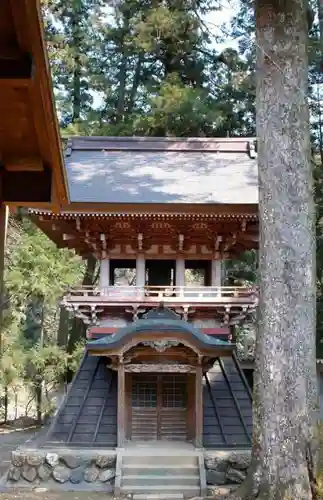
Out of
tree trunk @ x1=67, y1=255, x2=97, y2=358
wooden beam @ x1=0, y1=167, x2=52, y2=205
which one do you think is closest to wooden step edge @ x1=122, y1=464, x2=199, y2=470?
wooden beam @ x1=0, y1=167, x2=52, y2=205

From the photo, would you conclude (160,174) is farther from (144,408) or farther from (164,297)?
(144,408)

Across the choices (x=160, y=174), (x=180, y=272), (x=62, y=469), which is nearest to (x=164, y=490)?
(x=62, y=469)

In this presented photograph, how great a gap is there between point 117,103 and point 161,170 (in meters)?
7.06

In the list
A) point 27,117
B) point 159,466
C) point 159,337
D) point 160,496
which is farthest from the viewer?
point 159,337

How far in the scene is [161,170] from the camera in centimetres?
1088

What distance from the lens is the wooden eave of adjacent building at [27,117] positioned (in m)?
2.34

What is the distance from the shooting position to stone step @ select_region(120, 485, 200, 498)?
7.27m

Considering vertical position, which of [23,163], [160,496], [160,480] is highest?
[23,163]

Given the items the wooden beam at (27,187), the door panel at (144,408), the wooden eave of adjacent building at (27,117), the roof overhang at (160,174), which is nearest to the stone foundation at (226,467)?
the door panel at (144,408)

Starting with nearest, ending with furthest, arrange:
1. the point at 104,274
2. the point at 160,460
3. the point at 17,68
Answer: the point at 17,68
the point at 160,460
the point at 104,274

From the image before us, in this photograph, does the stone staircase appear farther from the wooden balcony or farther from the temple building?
the wooden balcony

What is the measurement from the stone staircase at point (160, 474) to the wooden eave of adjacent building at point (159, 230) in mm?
3188

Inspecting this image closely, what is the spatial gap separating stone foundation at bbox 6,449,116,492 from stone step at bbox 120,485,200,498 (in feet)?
1.58

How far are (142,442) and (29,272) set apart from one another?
6.13m
